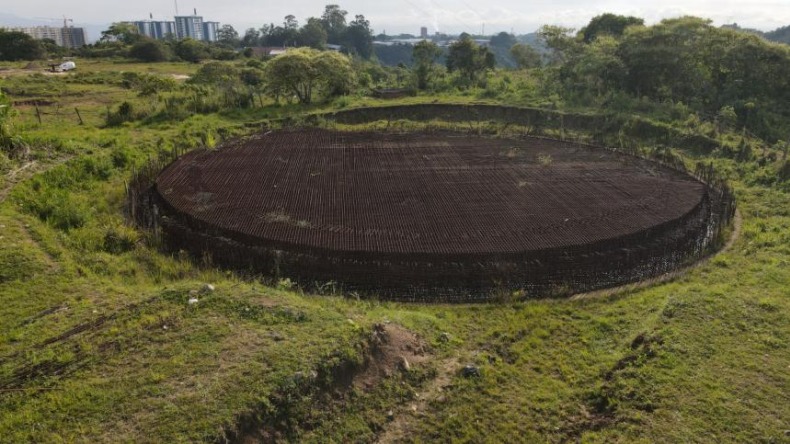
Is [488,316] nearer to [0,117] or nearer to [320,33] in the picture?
[0,117]

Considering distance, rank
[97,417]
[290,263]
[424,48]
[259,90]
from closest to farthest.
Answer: [97,417] < [290,263] < [259,90] < [424,48]

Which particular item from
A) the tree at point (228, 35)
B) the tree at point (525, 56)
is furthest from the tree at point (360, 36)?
the tree at point (525, 56)

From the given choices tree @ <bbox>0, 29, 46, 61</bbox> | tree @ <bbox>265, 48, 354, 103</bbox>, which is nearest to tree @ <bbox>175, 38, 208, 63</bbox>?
tree @ <bbox>0, 29, 46, 61</bbox>

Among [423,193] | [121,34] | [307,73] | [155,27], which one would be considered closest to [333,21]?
[121,34]

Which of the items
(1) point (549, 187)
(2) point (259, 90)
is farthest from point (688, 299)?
(2) point (259, 90)

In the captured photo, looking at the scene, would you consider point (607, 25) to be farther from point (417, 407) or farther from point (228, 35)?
point (228, 35)

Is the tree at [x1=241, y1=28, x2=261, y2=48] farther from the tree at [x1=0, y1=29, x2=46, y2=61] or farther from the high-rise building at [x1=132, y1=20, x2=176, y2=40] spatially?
the high-rise building at [x1=132, y1=20, x2=176, y2=40]
